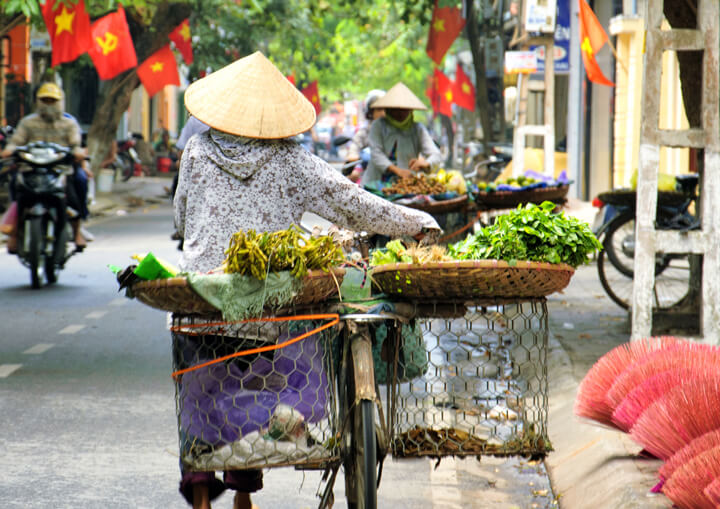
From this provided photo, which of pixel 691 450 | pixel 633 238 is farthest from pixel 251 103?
pixel 633 238

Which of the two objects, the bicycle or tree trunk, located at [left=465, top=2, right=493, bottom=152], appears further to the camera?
tree trunk, located at [left=465, top=2, right=493, bottom=152]

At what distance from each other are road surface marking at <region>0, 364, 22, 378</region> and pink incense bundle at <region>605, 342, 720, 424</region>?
4.34 m

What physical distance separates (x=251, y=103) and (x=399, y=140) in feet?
20.6

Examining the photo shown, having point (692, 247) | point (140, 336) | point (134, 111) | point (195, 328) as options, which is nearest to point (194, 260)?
point (195, 328)

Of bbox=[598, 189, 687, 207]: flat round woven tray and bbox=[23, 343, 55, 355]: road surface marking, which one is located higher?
bbox=[598, 189, 687, 207]: flat round woven tray

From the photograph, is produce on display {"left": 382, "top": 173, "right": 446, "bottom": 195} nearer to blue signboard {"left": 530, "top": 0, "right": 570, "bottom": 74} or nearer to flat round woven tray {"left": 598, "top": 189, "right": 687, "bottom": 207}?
flat round woven tray {"left": 598, "top": 189, "right": 687, "bottom": 207}

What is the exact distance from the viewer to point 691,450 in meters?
3.42

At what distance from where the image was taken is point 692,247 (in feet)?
21.7

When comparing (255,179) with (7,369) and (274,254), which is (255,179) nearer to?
(274,254)

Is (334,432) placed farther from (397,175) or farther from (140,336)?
(397,175)

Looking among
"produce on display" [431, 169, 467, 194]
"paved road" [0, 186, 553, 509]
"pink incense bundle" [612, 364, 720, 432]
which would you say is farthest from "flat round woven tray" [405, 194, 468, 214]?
"pink incense bundle" [612, 364, 720, 432]

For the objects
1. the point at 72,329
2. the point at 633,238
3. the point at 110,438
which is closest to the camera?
the point at 110,438

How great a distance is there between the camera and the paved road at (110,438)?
483 centimetres

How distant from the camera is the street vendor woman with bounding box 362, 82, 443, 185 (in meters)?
9.82
